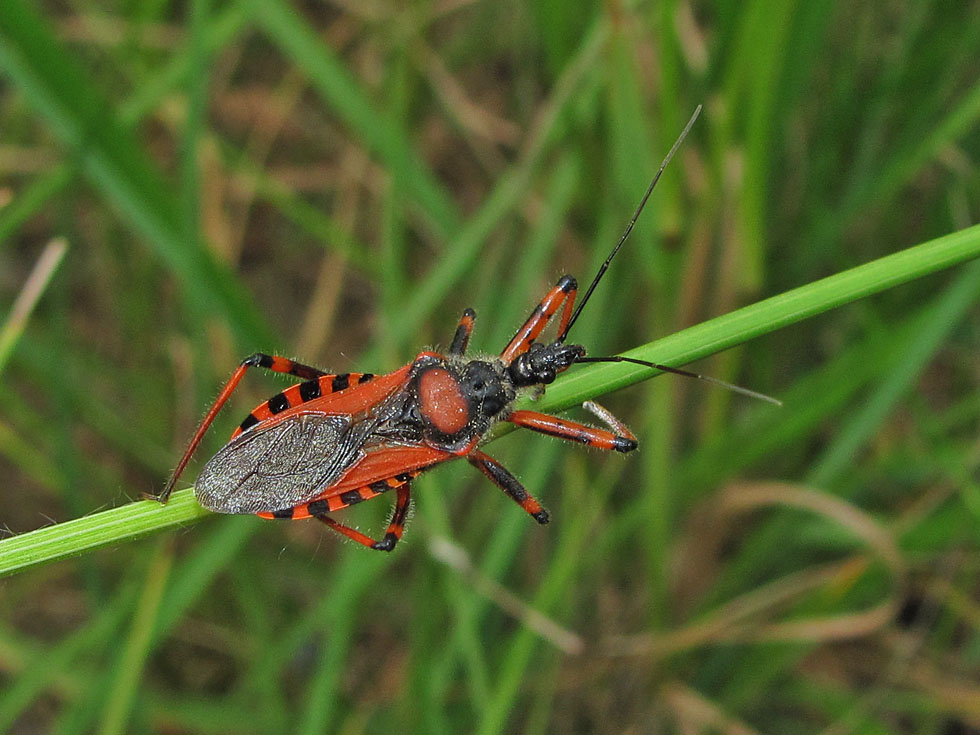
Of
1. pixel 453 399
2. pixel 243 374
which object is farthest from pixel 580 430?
pixel 243 374

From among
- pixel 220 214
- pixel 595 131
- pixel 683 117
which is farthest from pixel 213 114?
pixel 683 117

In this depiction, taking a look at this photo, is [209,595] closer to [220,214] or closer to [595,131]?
[220,214]

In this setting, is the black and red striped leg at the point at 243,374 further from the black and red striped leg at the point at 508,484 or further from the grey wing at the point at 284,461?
the black and red striped leg at the point at 508,484

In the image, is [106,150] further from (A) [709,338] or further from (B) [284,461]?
(A) [709,338]

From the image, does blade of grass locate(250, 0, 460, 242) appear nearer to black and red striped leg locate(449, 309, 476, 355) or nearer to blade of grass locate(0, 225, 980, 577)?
black and red striped leg locate(449, 309, 476, 355)

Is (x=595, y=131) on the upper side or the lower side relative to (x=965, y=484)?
upper

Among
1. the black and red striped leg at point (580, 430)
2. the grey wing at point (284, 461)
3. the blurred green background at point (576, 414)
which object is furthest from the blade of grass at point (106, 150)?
the black and red striped leg at point (580, 430)
